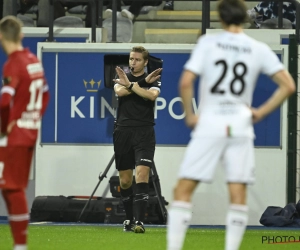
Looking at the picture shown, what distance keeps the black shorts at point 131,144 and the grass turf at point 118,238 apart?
0.72m

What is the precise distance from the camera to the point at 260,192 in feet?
37.7

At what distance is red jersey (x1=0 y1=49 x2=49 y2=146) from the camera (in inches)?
233

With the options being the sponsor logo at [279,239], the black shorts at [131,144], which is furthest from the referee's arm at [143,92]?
the sponsor logo at [279,239]

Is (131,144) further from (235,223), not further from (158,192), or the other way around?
(235,223)

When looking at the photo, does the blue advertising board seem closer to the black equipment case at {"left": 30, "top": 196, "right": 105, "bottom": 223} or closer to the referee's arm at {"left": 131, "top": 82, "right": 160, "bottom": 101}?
the black equipment case at {"left": 30, "top": 196, "right": 105, "bottom": 223}

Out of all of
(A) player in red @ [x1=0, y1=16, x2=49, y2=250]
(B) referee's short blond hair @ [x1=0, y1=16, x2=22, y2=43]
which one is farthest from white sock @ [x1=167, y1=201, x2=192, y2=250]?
(B) referee's short blond hair @ [x1=0, y1=16, x2=22, y2=43]

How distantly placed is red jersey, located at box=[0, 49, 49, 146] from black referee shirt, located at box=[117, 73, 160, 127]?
3.17 meters

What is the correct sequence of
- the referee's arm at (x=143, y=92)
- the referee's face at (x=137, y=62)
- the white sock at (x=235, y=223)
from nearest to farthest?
the white sock at (x=235, y=223)
the referee's arm at (x=143, y=92)
the referee's face at (x=137, y=62)

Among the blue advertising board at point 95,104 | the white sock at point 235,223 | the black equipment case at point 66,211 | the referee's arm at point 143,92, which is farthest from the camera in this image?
the blue advertising board at point 95,104

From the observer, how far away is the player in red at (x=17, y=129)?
19.4 ft

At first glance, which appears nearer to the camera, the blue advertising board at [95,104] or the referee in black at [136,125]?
the referee in black at [136,125]

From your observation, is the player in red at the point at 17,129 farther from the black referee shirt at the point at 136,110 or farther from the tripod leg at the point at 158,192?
the tripod leg at the point at 158,192

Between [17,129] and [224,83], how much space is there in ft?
4.52

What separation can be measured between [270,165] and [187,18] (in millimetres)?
3495
